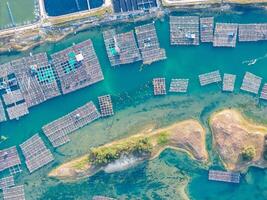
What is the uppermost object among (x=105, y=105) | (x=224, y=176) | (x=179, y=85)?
(x=179, y=85)

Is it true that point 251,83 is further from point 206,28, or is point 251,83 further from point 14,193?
point 14,193

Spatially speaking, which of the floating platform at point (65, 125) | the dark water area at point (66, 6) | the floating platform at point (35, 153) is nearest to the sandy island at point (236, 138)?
the floating platform at point (65, 125)

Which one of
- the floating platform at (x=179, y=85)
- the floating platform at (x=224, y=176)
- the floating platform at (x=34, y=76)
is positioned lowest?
the floating platform at (x=224, y=176)

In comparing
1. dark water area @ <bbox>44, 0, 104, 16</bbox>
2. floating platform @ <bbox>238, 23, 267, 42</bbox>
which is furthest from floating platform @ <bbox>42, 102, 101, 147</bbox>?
floating platform @ <bbox>238, 23, 267, 42</bbox>

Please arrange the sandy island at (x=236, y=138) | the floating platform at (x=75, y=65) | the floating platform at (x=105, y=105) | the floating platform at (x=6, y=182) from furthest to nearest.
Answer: the floating platform at (x=105, y=105)
the floating platform at (x=6, y=182)
the floating platform at (x=75, y=65)
the sandy island at (x=236, y=138)

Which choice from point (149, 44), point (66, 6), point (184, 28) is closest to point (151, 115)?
point (149, 44)

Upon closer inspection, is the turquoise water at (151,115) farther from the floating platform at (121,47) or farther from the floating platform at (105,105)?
the floating platform at (121,47)

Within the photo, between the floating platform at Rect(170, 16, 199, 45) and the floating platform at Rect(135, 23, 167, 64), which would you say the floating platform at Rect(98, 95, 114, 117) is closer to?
the floating platform at Rect(135, 23, 167, 64)
